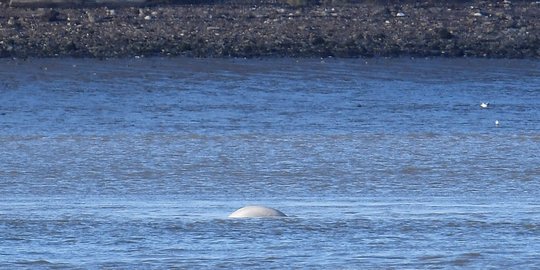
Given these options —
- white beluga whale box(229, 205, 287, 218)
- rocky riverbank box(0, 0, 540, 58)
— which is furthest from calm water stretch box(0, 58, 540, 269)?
rocky riverbank box(0, 0, 540, 58)

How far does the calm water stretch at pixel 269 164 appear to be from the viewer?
25.1ft

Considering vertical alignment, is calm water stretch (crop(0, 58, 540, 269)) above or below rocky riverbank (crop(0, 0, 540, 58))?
above

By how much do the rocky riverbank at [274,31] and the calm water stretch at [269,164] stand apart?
1347 mm

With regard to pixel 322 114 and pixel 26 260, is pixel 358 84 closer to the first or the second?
pixel 322 114

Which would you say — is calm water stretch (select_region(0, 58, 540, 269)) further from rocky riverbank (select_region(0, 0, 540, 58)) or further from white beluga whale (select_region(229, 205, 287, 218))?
rocky riverbank (select_region(0, 0, 540, 58))

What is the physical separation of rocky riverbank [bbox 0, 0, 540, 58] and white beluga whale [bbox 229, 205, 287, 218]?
1193 centimetres

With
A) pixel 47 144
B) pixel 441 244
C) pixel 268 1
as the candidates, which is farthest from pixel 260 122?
pixel 268 1

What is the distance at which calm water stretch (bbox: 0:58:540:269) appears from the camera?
7.64 metres

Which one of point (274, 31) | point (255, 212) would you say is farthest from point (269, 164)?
point (274, 31)

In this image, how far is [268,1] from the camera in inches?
1118

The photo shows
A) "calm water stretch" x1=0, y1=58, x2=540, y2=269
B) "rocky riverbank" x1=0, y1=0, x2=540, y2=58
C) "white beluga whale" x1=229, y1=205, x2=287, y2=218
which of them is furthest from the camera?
"rocky riverbank" x1=0, y1=0, x2=540, y2=58

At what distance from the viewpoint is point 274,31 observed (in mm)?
22766

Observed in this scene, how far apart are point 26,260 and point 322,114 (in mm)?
7548

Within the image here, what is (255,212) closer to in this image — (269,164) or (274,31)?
(269,164)
